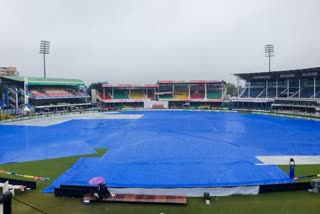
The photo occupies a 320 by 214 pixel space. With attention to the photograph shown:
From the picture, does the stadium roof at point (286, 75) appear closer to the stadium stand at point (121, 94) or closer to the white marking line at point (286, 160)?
the stadium stand at point (121, 94)

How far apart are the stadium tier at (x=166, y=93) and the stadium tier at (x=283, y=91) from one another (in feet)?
33.3

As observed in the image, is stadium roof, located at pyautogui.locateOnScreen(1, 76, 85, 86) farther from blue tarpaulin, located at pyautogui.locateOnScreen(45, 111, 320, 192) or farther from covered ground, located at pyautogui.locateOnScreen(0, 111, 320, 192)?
blue tarpaulin, located at pyautogui.locateOnScreen(45, 111, 320, 192)

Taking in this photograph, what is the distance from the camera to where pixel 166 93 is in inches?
3620

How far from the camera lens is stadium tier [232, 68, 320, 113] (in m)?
59.6

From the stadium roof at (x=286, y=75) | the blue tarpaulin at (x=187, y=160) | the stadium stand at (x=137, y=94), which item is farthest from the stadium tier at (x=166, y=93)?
the blue tarpaulin at (x=187, y=160)

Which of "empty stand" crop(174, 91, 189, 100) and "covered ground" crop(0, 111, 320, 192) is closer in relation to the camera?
"covered ground" crop(0, 111, 320, 192)

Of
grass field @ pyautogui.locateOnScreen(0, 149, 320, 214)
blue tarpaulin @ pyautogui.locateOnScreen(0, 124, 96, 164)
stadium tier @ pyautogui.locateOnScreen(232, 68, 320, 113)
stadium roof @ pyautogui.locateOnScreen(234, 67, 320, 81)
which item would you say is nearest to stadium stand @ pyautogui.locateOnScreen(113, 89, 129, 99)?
stadium tier @ pyautogui.locateOnScreen(232, 68, 320, 113)

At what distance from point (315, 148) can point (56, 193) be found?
22660 millimetres

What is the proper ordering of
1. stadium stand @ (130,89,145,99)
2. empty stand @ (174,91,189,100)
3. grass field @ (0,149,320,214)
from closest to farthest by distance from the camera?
grass field @ (0,149,320,214) < empty stand @ (174,91,189,100) < stadium stand @ (130,89,145,99)

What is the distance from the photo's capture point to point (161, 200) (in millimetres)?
11969

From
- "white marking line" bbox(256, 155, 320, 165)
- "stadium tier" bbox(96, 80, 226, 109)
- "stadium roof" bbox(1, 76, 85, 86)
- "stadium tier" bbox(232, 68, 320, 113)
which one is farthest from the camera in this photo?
"stadium tier" bbox(96, 80, 226, 109)

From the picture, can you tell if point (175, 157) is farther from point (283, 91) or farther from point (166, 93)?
point (166, 93)

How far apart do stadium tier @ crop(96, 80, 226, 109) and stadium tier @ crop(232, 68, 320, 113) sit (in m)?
10.2

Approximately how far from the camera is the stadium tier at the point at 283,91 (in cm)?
5962
